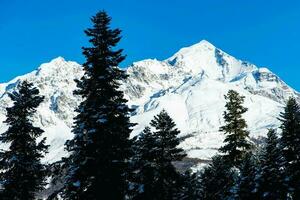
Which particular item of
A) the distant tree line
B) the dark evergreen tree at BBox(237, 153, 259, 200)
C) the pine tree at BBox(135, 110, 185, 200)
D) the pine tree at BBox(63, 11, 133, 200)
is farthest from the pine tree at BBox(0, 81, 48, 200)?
the dark evergreen tree at BBox(237, 153, 259, 200)

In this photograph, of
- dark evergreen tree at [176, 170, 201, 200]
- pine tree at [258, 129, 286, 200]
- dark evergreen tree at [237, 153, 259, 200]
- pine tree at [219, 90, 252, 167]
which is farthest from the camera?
dark evergreen tree at [176, 170, 201, 200]

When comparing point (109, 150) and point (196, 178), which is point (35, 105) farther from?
point (196, 178)

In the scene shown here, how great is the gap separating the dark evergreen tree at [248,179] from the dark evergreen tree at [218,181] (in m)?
3.72

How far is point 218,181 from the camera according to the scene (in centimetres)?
4859

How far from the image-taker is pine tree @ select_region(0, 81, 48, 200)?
31625 millimetres

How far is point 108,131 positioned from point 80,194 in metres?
3.85

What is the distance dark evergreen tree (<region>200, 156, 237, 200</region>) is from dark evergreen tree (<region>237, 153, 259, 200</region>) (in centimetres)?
372

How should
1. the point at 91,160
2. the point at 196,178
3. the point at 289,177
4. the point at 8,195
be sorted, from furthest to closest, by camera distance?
1. the point at 196,178
2. the point at 289,177
3. the point at 8,195
4. the point at 91,160

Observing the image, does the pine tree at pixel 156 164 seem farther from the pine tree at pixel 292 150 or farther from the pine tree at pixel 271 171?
the pine tree at pixel 292 150

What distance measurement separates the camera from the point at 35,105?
32.1m

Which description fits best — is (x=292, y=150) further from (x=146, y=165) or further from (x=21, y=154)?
(x=21, y=154)

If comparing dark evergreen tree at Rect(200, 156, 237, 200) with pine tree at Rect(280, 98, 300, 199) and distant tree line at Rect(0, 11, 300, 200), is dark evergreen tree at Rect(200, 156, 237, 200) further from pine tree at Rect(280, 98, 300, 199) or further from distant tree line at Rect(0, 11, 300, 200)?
pine tree at Rect(280, 98, 300, 199)

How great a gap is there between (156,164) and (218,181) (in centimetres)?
1169

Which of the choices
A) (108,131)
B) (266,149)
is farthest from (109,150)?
(266,149)
